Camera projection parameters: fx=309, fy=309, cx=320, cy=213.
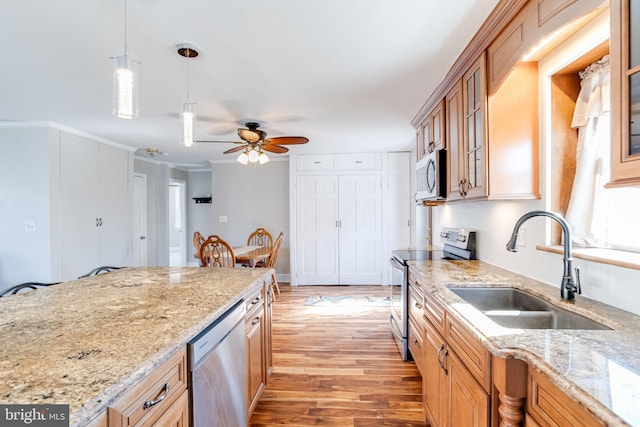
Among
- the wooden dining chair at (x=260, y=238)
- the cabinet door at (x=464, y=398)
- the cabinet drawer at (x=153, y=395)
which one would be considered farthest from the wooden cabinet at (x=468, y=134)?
the wooden dining chair at (x=260, y=238)

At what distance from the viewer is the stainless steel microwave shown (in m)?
2.50

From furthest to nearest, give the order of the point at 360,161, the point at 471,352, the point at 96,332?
the point at 360,161
the point at 471,352
the point at 96,332

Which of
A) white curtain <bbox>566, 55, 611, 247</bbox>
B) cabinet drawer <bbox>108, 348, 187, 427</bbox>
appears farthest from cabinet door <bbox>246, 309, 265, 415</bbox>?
white curtain <bbox>566, 55, 611, 247</bbox>

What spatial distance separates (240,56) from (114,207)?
12.1 ft

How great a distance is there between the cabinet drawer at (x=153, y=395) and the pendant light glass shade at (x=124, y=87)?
1.12 metres

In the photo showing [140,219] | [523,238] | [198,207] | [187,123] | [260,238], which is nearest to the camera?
[523,238]

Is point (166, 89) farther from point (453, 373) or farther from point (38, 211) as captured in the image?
point (453, 373)

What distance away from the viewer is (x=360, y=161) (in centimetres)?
524

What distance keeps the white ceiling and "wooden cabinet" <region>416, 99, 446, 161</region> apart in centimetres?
17

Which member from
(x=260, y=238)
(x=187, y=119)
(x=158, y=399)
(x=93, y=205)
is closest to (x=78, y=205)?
(x=93, y=205)

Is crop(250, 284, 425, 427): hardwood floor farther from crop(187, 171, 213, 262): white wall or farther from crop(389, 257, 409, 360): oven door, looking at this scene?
crop(187, 171, 213, 262): white wall

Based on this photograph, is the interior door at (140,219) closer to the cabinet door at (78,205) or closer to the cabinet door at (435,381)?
the cabinet door at (78,205)

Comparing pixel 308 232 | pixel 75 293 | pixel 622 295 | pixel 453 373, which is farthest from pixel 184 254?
pixel 622 295

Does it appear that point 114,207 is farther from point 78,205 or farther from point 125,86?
point 125,86
